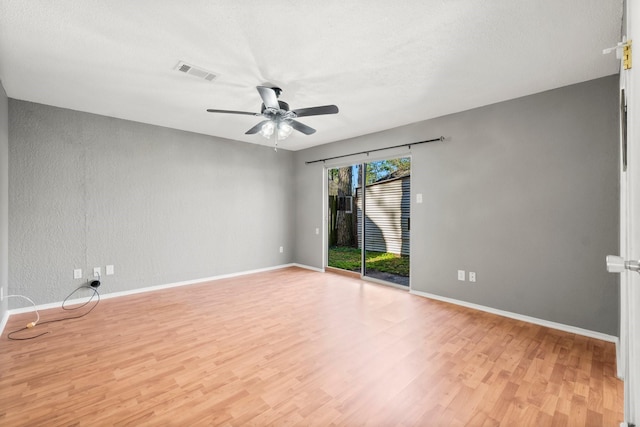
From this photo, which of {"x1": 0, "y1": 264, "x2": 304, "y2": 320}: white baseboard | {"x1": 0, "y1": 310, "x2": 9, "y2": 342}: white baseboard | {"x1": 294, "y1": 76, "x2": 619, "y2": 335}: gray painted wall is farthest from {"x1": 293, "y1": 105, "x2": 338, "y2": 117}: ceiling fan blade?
{"x1": 0, "y1": 310, "x2": 9, "y2": 342}: white baseboard

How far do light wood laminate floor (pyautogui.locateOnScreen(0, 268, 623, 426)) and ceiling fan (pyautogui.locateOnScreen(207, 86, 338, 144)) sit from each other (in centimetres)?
221

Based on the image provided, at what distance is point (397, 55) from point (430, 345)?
261 centimetres

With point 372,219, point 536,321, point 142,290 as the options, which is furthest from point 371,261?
point 142,290

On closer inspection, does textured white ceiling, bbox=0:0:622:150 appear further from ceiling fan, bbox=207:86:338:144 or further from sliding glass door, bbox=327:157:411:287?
sliding glass door, bbox=327:157:411:287

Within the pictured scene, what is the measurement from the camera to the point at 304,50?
2.32 m

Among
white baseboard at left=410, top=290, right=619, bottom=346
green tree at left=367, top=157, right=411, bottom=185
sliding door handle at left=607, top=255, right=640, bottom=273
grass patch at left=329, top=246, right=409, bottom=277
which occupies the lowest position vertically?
white baseboard at left=410, top=290, right=619, bottom=346

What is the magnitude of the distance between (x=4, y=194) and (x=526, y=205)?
587cm

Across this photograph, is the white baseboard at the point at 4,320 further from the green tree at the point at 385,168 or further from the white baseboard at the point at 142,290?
the green tree at the point at 385,168

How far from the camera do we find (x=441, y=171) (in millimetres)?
3934

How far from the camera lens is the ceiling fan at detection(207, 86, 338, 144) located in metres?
2.71

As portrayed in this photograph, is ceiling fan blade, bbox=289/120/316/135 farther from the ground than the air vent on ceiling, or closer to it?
closer to it

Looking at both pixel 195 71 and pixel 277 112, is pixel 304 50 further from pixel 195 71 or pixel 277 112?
pixel 195 71

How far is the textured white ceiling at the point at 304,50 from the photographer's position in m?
1.87

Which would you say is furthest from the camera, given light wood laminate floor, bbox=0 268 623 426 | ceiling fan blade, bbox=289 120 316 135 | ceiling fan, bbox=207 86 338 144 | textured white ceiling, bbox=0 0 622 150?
ceiling fan blade, bbox=289 120 316 135
